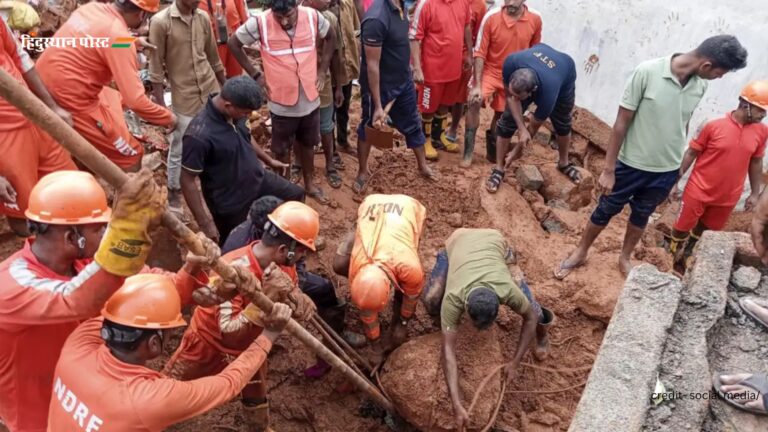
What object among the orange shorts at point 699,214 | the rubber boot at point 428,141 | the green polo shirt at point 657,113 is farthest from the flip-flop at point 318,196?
the orange shorts at point 699,214

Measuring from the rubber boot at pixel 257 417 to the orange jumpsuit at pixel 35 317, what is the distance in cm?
114

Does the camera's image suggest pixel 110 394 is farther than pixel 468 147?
No

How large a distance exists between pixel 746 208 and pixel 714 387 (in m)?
4.26

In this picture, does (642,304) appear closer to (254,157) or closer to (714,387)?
(714,387)

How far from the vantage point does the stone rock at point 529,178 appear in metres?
6.23

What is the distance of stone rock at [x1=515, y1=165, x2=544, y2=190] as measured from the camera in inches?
245

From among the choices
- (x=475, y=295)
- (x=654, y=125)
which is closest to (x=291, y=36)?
(x=475, y=295)

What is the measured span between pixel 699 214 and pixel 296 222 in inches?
166

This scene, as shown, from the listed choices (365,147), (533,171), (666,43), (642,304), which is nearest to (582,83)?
(666,43)

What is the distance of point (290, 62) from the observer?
502 centimetres

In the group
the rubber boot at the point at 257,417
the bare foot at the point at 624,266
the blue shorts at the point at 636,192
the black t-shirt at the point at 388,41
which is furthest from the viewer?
the black t-shirt at the point at 388,41

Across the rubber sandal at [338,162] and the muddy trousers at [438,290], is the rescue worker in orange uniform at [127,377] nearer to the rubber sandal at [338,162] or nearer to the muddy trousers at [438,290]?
the muddy trousers at [438,290]

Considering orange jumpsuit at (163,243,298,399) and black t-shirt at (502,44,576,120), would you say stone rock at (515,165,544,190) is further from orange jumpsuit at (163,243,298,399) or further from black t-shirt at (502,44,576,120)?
orange jumpsuit at (163,243,298,399)

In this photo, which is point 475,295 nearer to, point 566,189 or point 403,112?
point 403,112
